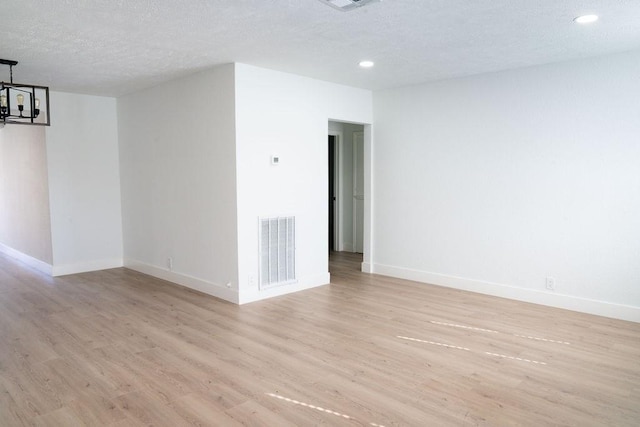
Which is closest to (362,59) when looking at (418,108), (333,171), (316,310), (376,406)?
(418,108)

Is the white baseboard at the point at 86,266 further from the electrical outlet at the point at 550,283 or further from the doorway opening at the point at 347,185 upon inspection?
the electrical outlet at the point at 550,283

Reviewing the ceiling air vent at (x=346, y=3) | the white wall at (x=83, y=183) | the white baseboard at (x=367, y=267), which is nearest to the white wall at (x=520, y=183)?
the white baseboard at (x=367, y=267)

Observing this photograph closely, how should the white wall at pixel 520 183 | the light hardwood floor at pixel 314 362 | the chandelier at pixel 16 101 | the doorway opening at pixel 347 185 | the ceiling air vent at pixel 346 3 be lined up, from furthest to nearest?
the doorway opening at pixel 347 185 → the chandelier at pixel 16 101 → the white wall at pixel 520 183 → the ceiling air vent at pixel 346 3 → the light hardwood floor at pixel 314 362

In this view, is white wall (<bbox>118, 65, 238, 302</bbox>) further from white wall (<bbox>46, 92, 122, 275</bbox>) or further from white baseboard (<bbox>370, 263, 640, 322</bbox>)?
white baseboard (<bbox>370, 263, 640, 322</bbox>)

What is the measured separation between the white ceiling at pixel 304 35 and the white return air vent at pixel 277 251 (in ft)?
5.61

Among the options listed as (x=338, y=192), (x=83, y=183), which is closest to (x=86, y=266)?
(x=83, y=183)

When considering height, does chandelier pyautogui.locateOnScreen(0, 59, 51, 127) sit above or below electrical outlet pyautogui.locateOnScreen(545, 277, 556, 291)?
above

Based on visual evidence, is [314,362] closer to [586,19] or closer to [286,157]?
[286,157]

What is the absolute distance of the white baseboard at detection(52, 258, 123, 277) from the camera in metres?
6.29

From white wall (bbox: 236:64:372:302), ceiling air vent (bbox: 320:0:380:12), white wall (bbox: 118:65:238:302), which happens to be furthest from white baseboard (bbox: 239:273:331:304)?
ceiling air vent (bbox: 320:0:380:12)

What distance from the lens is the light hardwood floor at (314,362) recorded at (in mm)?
2586

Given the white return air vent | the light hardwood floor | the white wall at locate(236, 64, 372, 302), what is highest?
the white wall at locate(236, 64, 372, 302)

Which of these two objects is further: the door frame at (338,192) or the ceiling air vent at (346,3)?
the door frame at (338,192)

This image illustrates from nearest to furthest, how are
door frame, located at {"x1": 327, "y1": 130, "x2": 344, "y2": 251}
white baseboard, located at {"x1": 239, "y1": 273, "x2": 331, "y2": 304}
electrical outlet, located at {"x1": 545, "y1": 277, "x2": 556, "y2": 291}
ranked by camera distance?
electrical outlet, located at {"x1": 545, "y1": 277, "x2": 556, "y2": 291} < white baseboard, located at {"x1": 239, "y1": 273, "x2": 331, "y2": 304} < door frame, located at {"x1": 327, "y1": 130, "x2": 344, "y2": 251}
